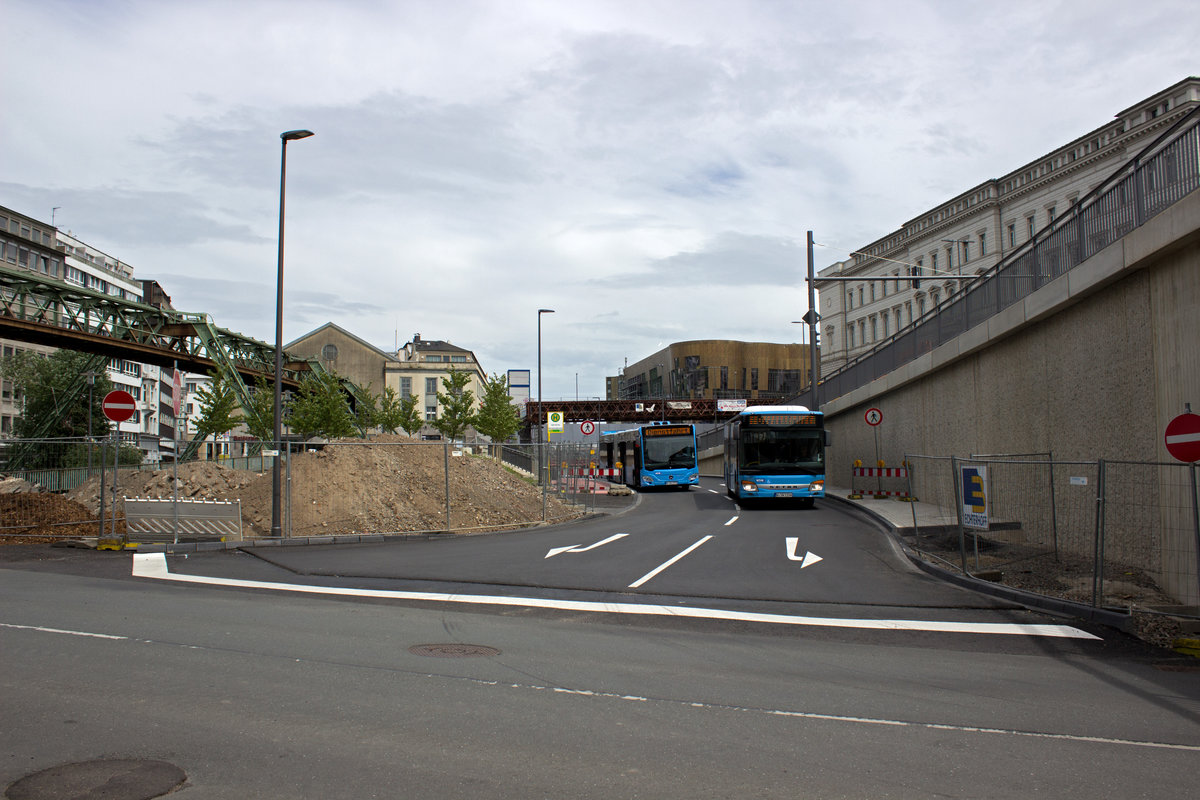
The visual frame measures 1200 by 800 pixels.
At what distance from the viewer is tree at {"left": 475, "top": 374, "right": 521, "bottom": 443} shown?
59.5 metres

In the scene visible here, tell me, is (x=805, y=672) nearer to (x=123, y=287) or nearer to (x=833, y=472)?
(x=833, y=472)

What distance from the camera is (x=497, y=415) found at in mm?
59656

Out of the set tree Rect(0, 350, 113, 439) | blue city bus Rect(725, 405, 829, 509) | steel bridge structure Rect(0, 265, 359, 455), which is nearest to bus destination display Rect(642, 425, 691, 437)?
blue city bus Rect(725, 405, 829, 509)

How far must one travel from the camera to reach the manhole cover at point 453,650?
8109 millimetres

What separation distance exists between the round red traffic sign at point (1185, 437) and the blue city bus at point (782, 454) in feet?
60.6

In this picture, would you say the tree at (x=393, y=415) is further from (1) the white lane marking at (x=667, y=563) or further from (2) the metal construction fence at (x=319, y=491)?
(1) the white lane marking at (x=667, y=563)

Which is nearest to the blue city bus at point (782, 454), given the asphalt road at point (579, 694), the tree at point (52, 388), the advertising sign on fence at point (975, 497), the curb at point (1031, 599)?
the curb at point (1031, 599)

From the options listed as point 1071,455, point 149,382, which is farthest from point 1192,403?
point 149,382

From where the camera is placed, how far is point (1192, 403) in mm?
10844

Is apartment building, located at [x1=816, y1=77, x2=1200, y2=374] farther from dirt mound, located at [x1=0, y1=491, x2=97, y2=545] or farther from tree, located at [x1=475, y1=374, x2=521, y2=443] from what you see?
dirt mound, located at [x1=0, y1=491, x2=97, y2=545]

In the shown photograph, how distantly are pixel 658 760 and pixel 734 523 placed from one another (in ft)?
61.9

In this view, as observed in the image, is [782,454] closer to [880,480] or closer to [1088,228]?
[880,480]

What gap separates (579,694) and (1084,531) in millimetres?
9703

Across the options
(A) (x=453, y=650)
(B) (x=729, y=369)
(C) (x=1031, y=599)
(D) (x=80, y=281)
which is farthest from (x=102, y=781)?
(B) (x=729, y=369)
